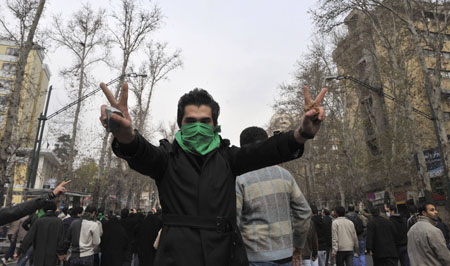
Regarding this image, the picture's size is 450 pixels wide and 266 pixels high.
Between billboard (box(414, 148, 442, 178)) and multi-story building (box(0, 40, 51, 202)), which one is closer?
multi-story building (box(0, 40, 51, 202))

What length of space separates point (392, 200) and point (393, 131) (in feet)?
15.6

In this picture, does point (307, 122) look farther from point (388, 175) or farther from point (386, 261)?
point (388, 175)

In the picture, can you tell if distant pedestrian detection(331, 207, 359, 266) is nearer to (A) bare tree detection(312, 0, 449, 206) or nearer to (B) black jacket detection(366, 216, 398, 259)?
(B) black jacket detection(366, 216, 398, 259)

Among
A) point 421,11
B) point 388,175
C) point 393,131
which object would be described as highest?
point 421,11

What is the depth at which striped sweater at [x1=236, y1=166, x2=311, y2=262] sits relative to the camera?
10.1 ft

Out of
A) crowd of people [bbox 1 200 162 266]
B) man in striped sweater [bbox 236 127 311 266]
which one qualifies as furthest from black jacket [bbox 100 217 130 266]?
man in striped sweater [bbox 236 127 311 266]

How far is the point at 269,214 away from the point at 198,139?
150 centimetres

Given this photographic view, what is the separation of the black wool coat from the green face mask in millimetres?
34

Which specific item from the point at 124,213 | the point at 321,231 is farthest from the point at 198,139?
the point at 321,231

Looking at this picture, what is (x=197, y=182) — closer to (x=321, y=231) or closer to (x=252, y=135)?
(x=252, y=135)

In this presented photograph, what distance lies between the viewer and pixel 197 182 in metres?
1.83

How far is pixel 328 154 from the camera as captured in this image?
30.7 metres

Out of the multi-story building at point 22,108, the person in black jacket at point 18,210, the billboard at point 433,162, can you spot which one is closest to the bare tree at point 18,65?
the multi-story building at point 22,108

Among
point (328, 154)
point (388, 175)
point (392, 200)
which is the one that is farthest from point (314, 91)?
point (392, 200)
